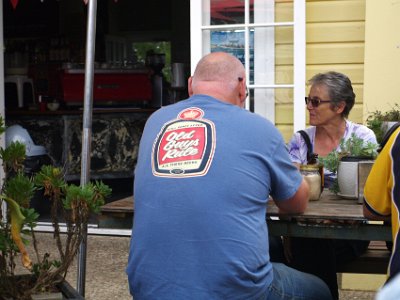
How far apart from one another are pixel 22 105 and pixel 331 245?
647 cm

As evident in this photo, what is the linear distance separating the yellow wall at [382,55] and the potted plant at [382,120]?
63mm

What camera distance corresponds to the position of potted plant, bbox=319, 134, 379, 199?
3004 mm

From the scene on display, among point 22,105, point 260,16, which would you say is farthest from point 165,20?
point 260,16

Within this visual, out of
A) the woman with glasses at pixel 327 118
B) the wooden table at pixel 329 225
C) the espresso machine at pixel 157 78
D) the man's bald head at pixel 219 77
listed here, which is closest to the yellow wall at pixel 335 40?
the woman with glasses at pixel 327 118

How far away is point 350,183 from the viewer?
305 cm

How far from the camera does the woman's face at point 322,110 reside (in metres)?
3.94

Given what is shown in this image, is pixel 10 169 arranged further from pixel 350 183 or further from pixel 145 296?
pixel 350 183

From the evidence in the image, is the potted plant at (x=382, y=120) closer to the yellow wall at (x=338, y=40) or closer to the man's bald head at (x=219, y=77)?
the yellow wall at (x=338, y=40)

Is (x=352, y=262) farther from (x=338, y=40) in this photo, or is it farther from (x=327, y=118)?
(x=338, y=40)

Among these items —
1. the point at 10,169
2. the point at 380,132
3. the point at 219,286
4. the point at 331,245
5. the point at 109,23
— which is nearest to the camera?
the point at 219,286

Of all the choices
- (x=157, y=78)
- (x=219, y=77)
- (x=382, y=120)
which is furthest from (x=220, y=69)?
(x=157, y=78)

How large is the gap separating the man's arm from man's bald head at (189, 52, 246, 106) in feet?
1.29

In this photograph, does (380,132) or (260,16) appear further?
(260,16)

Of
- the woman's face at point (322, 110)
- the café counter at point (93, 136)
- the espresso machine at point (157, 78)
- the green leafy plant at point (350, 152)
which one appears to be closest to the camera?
the green leafy plant at point (350, 152)
